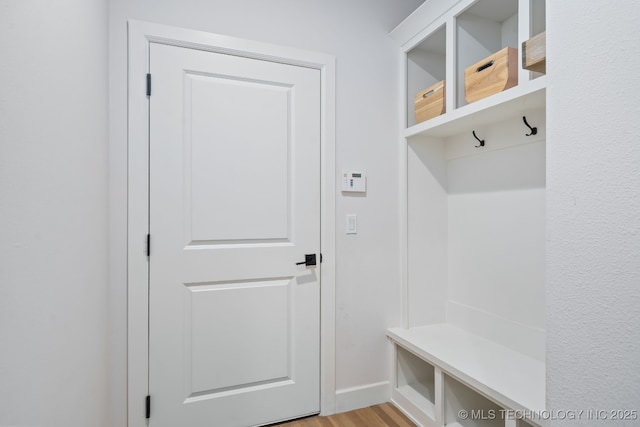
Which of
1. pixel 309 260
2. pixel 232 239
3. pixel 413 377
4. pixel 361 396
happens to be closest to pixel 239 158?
pixel 232 239

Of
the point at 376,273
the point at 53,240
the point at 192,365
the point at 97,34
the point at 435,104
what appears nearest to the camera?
the point at 53,240

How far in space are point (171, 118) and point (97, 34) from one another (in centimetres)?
45

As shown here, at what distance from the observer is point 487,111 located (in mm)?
1626

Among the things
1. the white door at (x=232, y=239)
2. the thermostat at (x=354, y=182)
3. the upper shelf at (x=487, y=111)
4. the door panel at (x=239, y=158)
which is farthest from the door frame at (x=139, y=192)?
the upper shelf at (x=487, y=111)

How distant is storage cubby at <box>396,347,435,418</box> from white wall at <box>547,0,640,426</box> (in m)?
1.40

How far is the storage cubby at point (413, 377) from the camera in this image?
2.06 meters

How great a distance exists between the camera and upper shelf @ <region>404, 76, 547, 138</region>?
1.39 metres

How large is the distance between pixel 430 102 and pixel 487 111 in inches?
15.8

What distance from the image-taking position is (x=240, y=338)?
180 centimetres

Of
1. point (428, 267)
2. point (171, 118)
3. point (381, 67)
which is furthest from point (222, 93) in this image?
point (428, 267)

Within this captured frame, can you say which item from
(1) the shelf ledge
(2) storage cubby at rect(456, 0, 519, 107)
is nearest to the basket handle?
(2) storage cubby at rect(456, 0, 519, 107)

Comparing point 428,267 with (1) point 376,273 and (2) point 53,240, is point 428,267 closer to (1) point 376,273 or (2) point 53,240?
(1) point 376,273

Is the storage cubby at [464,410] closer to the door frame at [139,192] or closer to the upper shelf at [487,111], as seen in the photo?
the upper shelf at [487,111]

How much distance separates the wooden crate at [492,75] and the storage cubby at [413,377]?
159 centimetres
